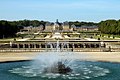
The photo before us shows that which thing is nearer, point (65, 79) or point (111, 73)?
point (65, 79)

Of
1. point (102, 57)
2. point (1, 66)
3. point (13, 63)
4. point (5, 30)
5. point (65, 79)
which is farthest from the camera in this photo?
point (5, 30)

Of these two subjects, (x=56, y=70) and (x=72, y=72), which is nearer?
(x=56, y=70)

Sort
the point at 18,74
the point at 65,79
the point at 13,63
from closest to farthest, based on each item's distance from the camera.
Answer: the point at 65,79, the point at 18,74, the point at 13,63

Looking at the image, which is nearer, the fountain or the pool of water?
the pool of water

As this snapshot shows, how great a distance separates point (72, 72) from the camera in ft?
97.1

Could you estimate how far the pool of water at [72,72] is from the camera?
27.2 m

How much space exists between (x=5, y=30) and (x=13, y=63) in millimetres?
51402

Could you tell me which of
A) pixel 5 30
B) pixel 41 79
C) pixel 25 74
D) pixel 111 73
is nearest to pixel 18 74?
pixel 25 74

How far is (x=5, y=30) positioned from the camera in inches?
3396

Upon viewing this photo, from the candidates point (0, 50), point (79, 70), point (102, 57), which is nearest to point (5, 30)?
point (0, 50)

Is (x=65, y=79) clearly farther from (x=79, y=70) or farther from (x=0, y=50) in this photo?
(x=0, y=50)

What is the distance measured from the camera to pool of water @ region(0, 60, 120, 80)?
1070 inches

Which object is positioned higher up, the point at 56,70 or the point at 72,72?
the point at 56,70

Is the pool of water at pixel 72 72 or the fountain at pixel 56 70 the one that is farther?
the fountain at pixel 56 70
